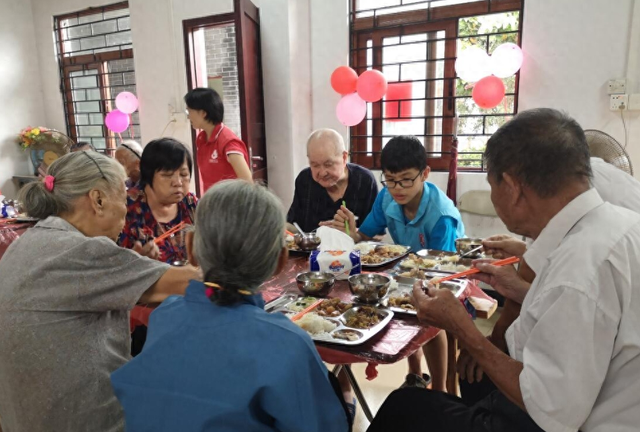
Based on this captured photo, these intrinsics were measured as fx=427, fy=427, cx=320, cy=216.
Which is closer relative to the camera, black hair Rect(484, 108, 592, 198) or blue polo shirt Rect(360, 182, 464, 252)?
black hair Rect(484, 108, 592, 198)

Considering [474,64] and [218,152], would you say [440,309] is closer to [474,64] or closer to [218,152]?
[218,152]

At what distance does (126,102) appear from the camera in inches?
207

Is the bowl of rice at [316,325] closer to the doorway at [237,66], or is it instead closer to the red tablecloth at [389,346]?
the red tablecloth at [389,346]

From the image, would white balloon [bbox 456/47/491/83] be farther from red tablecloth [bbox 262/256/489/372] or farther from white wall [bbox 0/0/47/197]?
white wall [bbox 0/0/47/197]

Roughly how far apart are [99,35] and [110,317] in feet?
19.4

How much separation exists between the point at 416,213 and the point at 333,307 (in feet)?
3.46

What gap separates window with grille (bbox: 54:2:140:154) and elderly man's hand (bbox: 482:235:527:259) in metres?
5.47

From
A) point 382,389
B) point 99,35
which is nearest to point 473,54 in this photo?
point 382,389

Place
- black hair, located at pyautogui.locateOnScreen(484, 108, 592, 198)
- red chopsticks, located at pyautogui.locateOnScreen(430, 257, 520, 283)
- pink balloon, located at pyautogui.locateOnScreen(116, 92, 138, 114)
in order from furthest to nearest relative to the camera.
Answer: pink balloon, located at pyautogui.locateOnScreen(116, 92, 138, 114) < red chopsticks, located at pyautogui.locateOnScreen(430, 257, 520, 283) < black hair, located at pyautogui.locateOnScreen(484, 108, 592, 198)

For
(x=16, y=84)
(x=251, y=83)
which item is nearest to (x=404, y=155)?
(x=251, y=83)

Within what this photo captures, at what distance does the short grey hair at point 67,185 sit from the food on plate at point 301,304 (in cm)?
73

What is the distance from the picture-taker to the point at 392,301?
1565 millimetres

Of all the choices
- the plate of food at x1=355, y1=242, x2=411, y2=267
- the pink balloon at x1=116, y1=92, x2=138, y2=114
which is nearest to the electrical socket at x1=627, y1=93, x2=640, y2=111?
the plate of food at x1=355, y1=242, x2=411, y2=267

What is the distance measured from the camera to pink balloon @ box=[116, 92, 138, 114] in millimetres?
5238
